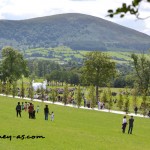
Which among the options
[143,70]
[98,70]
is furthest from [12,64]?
[143,70]

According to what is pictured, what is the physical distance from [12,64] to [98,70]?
119ft

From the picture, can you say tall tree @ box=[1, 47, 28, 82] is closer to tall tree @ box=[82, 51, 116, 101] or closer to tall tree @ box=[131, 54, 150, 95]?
tall tree @ box=[82, 51, 116, 101]

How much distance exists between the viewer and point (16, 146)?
23438 millimetres

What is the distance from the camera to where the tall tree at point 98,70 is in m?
100

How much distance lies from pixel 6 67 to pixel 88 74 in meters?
34.8

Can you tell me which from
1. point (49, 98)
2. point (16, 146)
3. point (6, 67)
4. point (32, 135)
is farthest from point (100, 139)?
point (6, 67)

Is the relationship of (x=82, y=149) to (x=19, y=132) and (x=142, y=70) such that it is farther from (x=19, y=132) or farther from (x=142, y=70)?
(x=142, y=70)

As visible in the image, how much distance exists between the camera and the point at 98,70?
332 ft

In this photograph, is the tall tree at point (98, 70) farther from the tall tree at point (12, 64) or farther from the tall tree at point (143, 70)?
the tall tree at point (12, 64)

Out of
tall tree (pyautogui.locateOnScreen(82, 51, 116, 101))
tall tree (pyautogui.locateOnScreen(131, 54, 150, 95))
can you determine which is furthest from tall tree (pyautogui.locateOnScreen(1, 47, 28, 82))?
tall tree (pyautogui.locateOnScreen(131, 54, 150, 95))

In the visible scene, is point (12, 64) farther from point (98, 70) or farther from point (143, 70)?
point (143, 70)

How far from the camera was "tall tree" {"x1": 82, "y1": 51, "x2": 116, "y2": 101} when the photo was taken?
100500mm

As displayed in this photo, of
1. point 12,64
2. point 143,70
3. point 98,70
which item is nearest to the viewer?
point 143,70

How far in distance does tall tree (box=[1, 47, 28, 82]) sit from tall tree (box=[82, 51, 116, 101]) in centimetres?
3127
